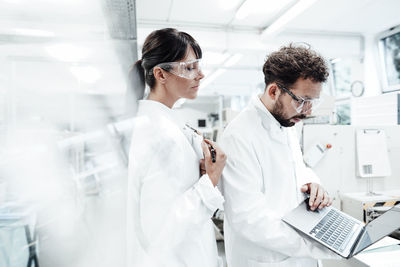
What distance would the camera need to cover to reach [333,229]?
2.50ft

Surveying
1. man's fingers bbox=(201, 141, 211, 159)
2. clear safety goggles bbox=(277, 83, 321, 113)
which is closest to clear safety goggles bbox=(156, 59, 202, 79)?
man's fingers bbox=(201, 141, 211, 159)

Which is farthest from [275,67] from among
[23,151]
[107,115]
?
[107,115]

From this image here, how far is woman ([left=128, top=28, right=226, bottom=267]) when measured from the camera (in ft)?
2.14

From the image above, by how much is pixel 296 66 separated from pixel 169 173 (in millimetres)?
537

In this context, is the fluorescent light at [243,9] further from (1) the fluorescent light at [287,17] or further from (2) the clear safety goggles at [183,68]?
(2) the clear safety goggles at [183,68]

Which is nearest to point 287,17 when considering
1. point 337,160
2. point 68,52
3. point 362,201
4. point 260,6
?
point 260,6

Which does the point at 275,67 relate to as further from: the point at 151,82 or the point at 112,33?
the point at 112,33

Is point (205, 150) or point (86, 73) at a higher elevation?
point (86, 73)

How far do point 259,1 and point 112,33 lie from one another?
5.08 feet

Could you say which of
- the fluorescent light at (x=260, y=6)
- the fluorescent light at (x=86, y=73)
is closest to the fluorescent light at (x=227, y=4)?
the fluorescent light at (x=260, y=6)

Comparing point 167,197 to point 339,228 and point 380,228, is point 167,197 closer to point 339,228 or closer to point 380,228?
point 339,228

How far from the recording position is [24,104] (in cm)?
165

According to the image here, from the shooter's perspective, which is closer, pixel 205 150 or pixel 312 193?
pixel 205 150

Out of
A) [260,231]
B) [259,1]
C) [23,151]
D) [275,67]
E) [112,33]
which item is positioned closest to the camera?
[260,231]
